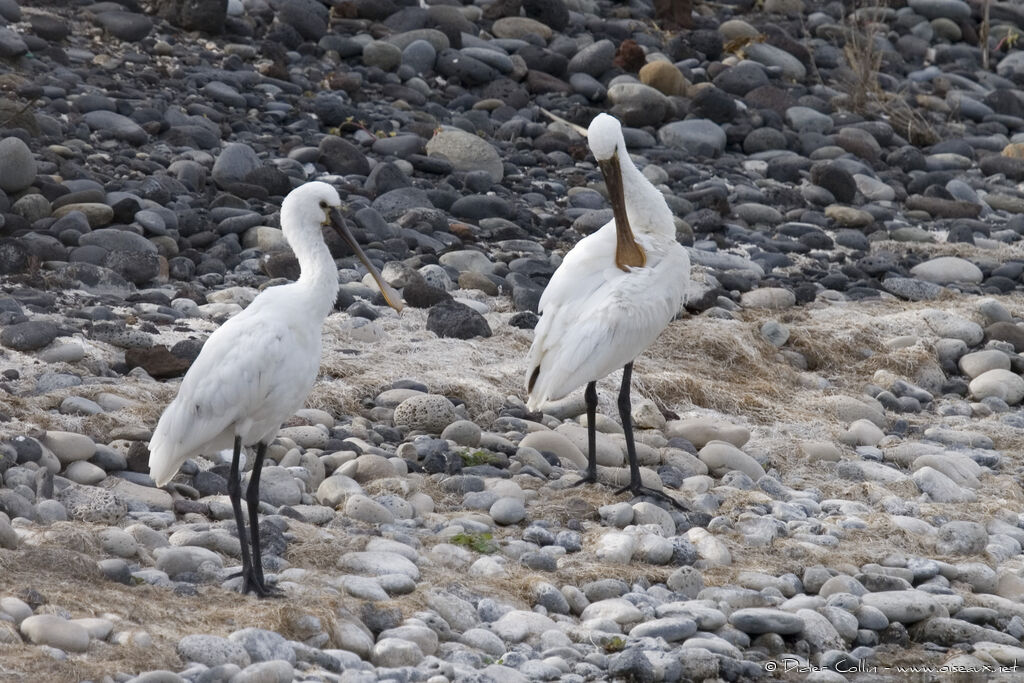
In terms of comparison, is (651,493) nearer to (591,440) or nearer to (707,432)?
(591,440)

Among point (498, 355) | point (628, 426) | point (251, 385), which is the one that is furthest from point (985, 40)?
point (251, 385)

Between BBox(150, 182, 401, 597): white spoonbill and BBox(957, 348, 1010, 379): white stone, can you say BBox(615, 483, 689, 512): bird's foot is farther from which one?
BBox(957, 348, 1010, 379): white stone

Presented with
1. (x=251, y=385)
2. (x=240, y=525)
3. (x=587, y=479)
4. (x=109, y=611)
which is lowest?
(x=587, y=479)

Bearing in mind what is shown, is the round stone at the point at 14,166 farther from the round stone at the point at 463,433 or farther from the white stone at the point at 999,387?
the white stone at the point at 999,387

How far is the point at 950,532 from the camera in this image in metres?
8.05

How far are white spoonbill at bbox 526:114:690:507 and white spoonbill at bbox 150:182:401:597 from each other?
1800mm

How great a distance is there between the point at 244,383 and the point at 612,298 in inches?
100

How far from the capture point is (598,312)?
27.0 ft

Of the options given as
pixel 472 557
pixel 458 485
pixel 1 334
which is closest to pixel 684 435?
pixel 458 485

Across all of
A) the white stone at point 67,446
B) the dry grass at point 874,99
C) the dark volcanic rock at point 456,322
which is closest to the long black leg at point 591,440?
the dark volcanic rock at point 456,322

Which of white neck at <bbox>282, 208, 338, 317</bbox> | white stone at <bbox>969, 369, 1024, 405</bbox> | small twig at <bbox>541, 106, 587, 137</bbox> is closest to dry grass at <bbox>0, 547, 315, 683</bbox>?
white neck at <bbox>282, 208, 338, 317</bbox>

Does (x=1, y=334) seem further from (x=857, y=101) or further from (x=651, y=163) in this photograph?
(x=857, y=101)

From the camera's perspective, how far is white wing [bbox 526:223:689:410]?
8.16 metres

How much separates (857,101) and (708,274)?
684cm
